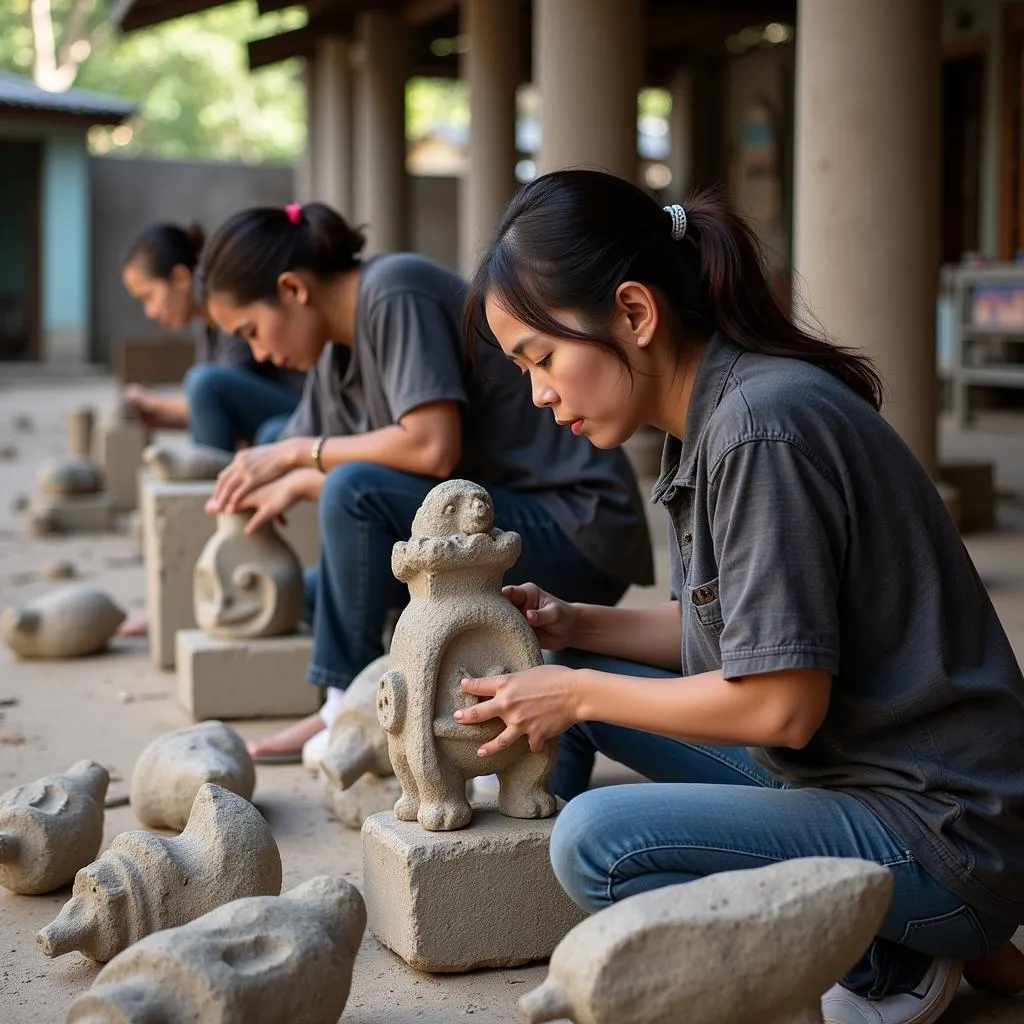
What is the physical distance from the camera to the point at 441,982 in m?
2.22

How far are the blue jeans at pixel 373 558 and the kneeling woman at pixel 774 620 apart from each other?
1.09 m

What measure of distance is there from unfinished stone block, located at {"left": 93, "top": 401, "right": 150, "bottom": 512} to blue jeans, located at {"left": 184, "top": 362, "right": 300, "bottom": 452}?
2247mm

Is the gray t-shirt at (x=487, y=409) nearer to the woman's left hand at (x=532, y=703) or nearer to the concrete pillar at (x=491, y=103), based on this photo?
the woman's left hand at (x=532, y=703)

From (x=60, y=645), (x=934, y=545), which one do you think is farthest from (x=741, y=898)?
(x=60, y=645)

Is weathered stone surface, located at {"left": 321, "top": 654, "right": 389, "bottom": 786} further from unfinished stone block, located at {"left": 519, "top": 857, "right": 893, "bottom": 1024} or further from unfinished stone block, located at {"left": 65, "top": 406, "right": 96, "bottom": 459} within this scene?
unfinished stone block, located at {"left": 65, "top": 406, "right": 96, "bottom": 459}

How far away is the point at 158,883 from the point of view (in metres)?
2.17

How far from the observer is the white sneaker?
78.2 inches

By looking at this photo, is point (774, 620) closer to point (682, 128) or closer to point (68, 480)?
point (68, 480)

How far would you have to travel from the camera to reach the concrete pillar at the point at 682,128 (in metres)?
14.1

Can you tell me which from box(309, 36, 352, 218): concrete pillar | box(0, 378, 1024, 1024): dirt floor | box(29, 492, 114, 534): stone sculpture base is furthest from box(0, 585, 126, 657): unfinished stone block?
box(309, 36, 352, 218): concrete pillar

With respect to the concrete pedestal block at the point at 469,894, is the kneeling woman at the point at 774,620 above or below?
above

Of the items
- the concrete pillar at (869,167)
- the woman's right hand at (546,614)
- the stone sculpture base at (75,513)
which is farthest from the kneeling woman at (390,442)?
the stone sculpture base at (75,513)

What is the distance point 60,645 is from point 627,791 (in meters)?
2.91

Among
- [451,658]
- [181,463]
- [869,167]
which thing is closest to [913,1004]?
[451,658]
